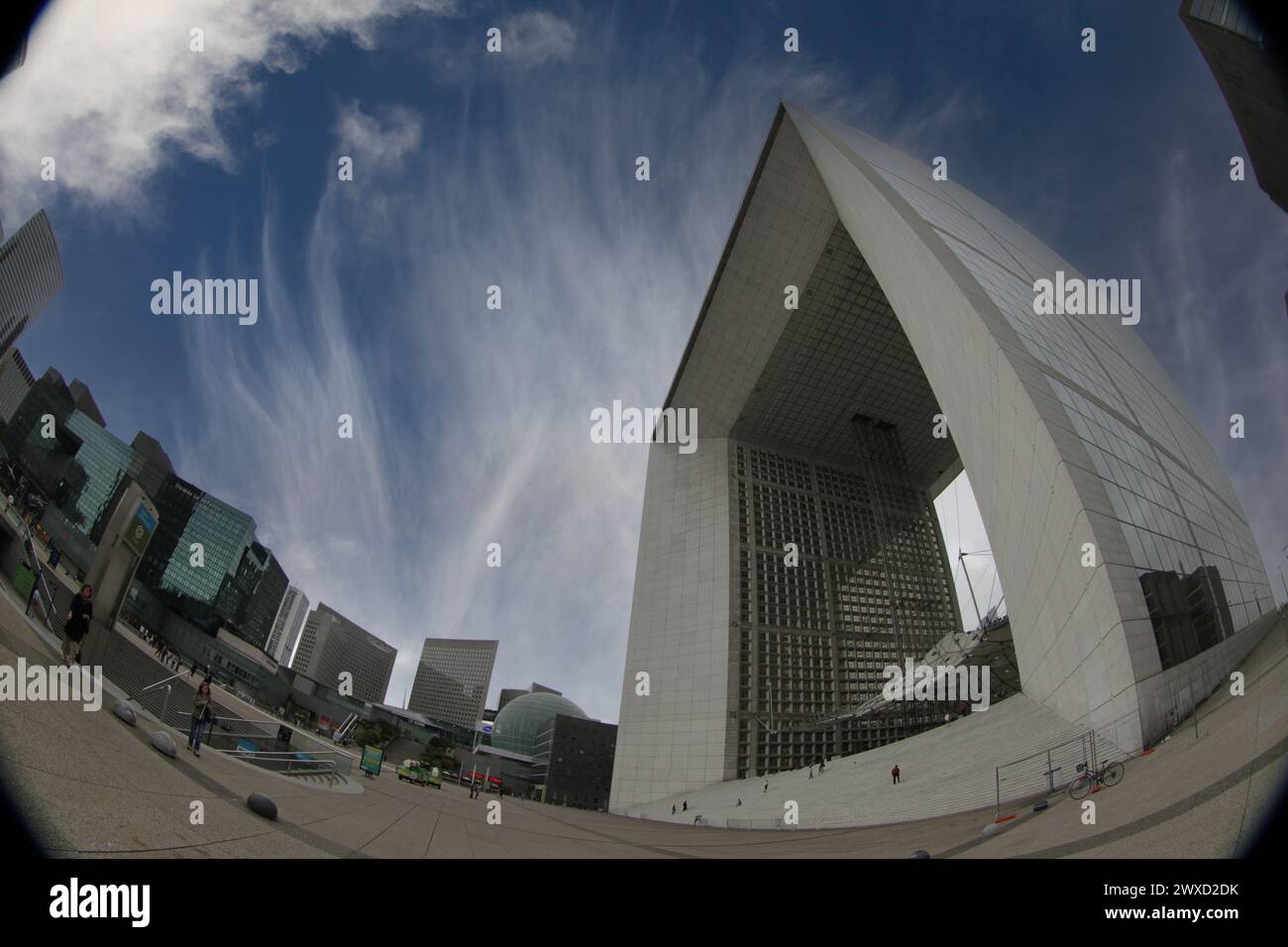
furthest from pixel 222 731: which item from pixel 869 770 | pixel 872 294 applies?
pixel 872 294

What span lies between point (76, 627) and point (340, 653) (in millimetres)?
129186

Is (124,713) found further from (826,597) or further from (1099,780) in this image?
(826,597)

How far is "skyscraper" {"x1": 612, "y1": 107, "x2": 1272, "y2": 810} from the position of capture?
10953 mm

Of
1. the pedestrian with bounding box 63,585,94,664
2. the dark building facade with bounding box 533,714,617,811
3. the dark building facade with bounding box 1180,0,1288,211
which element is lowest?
the dark building facade with bounding box 533,714,617,811

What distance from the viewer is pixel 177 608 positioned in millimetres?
19734

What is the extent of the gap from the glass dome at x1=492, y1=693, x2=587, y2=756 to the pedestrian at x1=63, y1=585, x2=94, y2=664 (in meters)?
79.1

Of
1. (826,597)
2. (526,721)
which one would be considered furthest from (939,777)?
(526,721)

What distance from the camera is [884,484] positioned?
146ft

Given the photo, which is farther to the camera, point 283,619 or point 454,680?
point 454,680

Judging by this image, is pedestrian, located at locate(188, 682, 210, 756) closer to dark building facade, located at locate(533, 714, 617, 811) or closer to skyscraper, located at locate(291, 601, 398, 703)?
dark building facade, located at locate(533, 714, 617, 811)

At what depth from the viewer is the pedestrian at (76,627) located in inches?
203

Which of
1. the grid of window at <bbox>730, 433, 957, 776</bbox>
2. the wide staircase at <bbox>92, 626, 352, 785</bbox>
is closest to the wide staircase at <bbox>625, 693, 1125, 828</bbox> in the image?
the grid of window at <bbox>730, 433, 957, 776</bbox>

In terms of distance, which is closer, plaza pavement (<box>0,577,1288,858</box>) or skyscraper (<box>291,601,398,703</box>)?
plaza pavement (<box>0,577,1288,858</box>)

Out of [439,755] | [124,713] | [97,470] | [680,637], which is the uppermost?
[97,470]
